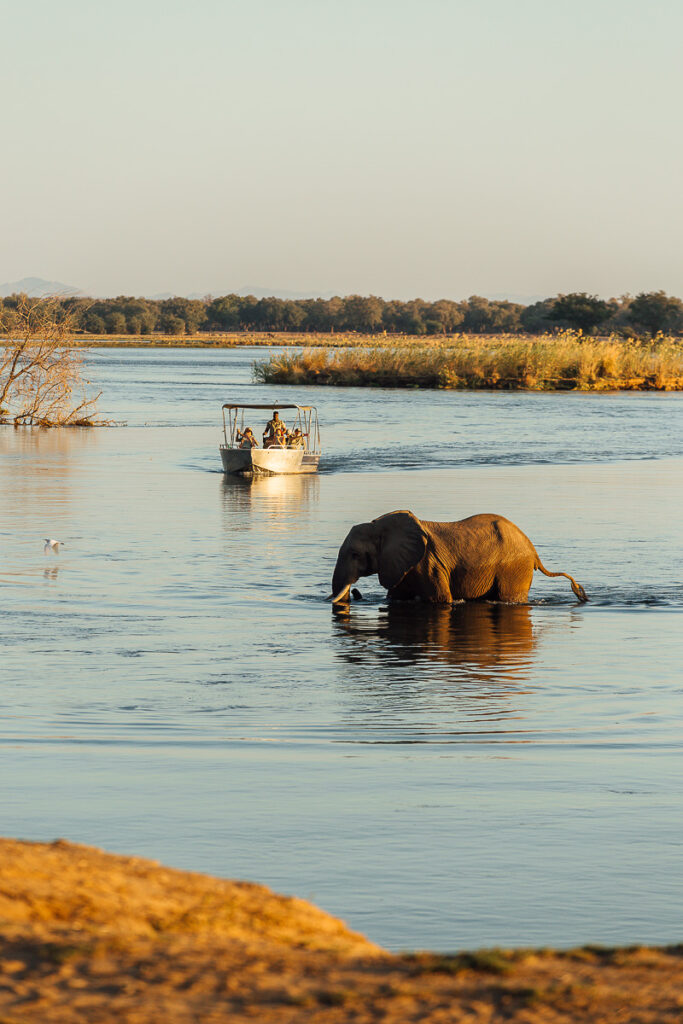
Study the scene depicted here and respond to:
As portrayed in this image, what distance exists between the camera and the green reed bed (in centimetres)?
7588

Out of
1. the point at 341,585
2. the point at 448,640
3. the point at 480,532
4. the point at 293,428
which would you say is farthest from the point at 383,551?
the point at 293,428

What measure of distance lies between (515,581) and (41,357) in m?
30.0

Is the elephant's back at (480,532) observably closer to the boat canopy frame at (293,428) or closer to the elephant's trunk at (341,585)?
the elephant's trunk at (341,585)

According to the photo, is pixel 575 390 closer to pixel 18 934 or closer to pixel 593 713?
pixel 593 713

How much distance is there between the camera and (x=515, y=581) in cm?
1559

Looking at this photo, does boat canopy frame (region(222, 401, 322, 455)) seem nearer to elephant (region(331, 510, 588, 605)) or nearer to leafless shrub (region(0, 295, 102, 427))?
leafless shrub (region(0, 295, 102, 427))

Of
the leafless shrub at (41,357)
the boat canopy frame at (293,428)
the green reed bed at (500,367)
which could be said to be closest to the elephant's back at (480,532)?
the boat canopy frame at (293,428)

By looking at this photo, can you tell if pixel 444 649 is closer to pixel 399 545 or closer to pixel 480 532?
pixel 399 545

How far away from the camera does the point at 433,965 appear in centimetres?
440

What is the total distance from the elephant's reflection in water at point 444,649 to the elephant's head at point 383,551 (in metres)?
0.40

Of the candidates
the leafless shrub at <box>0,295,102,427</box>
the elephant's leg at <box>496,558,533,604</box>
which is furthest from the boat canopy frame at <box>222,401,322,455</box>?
the elephant's leg at <box>496,558,533,604</box>

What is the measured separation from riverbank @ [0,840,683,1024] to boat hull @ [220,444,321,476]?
2588 centimetres

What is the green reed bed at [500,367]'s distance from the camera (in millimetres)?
75875

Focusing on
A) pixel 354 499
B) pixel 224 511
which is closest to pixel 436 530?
pixel 224 511
